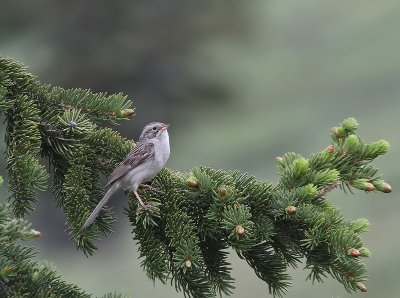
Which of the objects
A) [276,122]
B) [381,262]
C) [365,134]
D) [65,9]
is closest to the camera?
[381,262]

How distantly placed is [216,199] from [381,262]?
952 cm

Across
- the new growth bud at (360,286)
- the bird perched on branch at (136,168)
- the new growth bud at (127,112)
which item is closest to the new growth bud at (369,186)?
the new growth bud at (360,286)

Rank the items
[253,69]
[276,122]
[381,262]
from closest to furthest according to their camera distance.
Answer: [381,262], [276,122], [253,69]

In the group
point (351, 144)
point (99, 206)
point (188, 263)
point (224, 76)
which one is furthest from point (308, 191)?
point (224, 76)

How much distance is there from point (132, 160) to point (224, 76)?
16133 millimetres

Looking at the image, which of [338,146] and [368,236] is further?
[368,236]

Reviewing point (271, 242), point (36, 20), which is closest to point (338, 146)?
point (271, 242)

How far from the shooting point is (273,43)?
21828 millimetres

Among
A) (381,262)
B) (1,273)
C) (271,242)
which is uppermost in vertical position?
(381,262)

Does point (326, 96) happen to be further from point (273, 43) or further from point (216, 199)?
point (216, 199)

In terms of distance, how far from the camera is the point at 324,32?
2134 cm

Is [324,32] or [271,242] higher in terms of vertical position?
[324,32]

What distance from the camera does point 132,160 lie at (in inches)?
159

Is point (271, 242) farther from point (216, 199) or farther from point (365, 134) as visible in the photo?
point (365, 134)
